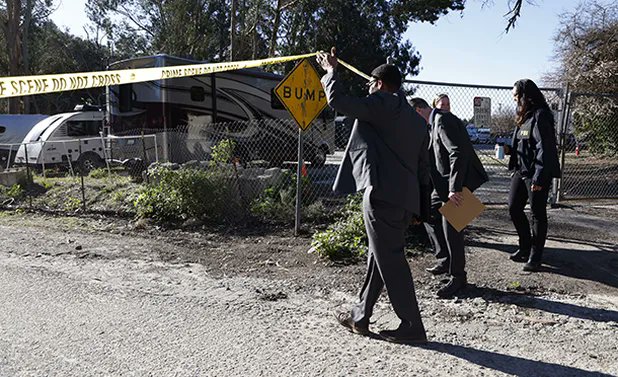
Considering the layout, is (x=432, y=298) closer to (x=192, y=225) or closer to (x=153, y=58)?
(x=192, y=225)

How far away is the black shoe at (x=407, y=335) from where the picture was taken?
3.52m

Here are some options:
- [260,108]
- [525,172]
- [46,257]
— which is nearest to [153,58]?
[260,108]

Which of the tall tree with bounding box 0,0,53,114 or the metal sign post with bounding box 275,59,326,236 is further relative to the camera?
the tall tree with bounding box 0,0,53,114

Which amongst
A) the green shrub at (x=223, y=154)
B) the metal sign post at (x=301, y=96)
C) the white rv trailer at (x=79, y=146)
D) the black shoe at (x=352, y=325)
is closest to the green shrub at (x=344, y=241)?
the metal sign post at (x=301, y=96)

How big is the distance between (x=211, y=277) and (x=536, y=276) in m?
A: 3.18

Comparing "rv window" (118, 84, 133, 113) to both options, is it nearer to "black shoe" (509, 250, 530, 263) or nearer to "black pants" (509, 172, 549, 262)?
"black pants" (509, 172, 549, 262)

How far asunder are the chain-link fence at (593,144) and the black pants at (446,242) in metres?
7.25

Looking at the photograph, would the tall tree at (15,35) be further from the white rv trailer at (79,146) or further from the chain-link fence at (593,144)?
the chain-link fence at (593,144)

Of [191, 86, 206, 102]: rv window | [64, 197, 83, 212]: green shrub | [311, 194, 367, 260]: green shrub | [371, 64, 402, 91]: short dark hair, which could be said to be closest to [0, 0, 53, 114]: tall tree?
[191, 86, 206, 102]: rv window

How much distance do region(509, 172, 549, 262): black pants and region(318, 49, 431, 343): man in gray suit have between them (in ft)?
6.57

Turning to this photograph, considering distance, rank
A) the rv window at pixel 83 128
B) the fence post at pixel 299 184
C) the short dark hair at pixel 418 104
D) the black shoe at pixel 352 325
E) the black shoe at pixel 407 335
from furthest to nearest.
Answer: the rv window at pixel 83 128 < the fence post at pixel 299 184 < the short dark hair at pixel 418 104 < the black shoe at pixel 352 325 < the black shoe at pixel 407 335

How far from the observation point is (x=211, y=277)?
527cm

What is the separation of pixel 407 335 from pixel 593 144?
15.0m

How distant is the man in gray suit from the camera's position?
3418mm
